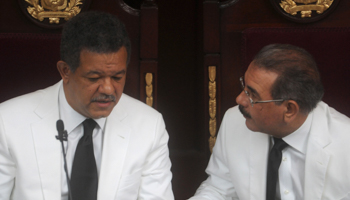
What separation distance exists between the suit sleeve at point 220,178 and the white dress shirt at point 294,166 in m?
0.18

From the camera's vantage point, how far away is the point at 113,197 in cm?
150

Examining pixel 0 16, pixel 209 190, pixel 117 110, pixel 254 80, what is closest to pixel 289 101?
pixel 254 80

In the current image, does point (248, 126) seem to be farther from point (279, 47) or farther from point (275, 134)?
point (279, 47)

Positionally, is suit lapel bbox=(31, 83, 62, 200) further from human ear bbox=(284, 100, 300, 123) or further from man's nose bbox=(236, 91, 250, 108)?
human ear bbox=(284, 100, 300, 123)

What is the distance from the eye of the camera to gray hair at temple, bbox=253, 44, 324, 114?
1478 mm

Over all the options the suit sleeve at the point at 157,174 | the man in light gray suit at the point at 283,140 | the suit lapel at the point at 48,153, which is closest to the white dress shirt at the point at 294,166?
the man in light gray suit at the point at 283,140

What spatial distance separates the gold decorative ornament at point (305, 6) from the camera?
1.92 meters

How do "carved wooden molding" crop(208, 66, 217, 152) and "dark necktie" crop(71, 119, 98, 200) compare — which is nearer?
"dark necktie" crop(71, 119, 98, 200)

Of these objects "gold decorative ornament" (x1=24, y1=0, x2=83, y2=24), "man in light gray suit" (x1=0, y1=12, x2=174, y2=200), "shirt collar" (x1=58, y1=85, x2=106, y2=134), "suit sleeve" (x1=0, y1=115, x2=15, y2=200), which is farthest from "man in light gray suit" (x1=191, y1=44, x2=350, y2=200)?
"gold decorative ornament" (x1=24, y1=0, x2=83, y2=24)

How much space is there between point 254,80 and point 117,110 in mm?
464

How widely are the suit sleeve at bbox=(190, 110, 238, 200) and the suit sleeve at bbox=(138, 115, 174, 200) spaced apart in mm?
142

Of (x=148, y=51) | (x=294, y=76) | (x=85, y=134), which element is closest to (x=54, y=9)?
(x=148, y=51)

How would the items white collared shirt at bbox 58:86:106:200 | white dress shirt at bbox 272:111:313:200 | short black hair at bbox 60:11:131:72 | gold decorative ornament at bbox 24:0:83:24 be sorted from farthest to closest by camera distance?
gold decorative ornament at bbox 24:0:83:24
white dress shirt at bbox 272:111:313:200
white collared shirt at bbox 58:86:106:200
short black hair at bbox 60:11:131:72

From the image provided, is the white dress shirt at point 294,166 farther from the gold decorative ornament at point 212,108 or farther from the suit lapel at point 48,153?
the suit lapel at point 48,153
